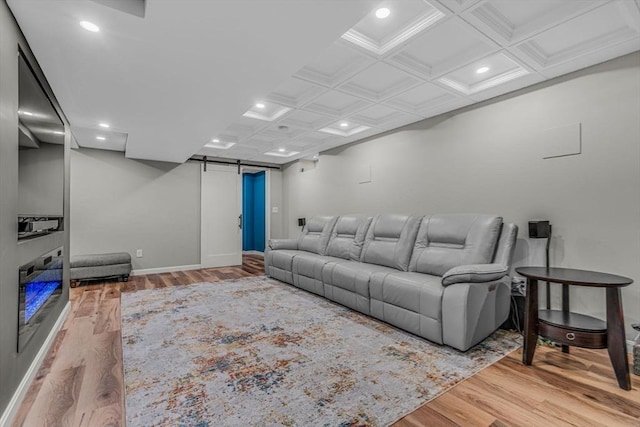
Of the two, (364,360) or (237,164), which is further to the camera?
(237,164)

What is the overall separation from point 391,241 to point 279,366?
214 centimetres

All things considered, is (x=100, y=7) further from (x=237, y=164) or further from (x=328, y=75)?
(x=237, y=164)

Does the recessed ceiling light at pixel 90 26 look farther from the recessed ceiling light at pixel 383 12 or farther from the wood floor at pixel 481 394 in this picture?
the wood floor at pixel 481 394

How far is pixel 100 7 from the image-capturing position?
161cm

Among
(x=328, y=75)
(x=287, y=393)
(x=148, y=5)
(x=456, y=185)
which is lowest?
(x=287, y=393)

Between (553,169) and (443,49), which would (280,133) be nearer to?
(443,49)

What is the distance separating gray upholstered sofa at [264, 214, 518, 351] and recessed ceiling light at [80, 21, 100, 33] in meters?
2.93

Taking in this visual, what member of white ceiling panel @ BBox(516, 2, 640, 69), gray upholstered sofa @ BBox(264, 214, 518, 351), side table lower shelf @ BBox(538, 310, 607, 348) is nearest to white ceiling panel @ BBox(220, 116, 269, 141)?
gray upholstered sofa @ BBox(264, 214, 518, 351)

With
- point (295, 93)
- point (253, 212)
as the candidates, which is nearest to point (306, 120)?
point (295, 93)

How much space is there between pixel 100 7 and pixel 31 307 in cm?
203

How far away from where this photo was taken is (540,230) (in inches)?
106

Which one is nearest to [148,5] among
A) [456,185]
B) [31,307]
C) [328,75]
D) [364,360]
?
[328,75]

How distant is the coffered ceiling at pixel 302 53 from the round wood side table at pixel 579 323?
176 centimetres

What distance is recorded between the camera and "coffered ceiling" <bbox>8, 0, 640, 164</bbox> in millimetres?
1704
